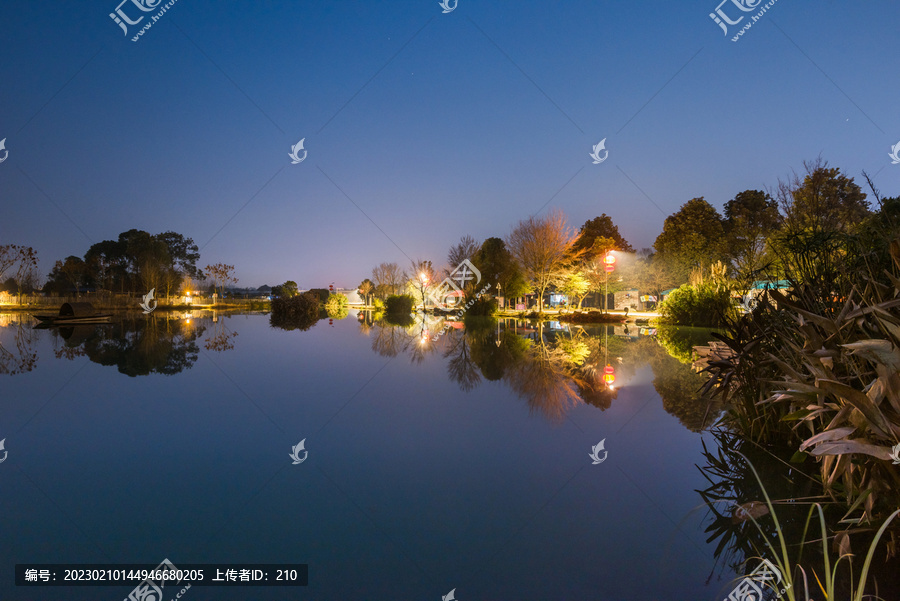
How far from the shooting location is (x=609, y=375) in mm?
8312

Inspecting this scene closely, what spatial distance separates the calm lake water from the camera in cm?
239

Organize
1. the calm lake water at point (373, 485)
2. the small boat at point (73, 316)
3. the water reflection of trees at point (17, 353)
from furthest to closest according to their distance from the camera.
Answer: the small boat at point (73, 316) < the water reflection of trees at point (17, 353) < the calm lake water at point (373, 485)

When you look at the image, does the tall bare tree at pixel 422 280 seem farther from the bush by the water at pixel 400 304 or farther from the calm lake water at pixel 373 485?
the calm lake water at pixel 373 485

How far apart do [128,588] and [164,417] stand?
11.8 ft

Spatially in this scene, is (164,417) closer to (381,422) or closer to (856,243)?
(381,422)

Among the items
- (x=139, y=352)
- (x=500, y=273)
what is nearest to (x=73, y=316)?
(x=139, y=352)

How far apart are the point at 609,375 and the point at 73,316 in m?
25.1

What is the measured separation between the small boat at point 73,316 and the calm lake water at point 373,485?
680 inches

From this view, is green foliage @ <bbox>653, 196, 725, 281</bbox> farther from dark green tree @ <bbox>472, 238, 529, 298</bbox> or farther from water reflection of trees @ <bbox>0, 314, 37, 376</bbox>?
water reflection of trees @ <bbox>0, 314, 37, 376</bbox>

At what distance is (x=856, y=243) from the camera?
355 cm

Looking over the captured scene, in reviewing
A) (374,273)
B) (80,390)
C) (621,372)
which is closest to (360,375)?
(80,390)

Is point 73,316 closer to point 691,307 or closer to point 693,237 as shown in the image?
point 691,307

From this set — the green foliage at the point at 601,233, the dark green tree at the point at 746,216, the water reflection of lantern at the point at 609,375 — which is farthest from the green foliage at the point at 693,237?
the water reflection of lantern at the point at 609,375

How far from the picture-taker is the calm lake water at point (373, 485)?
239cm
